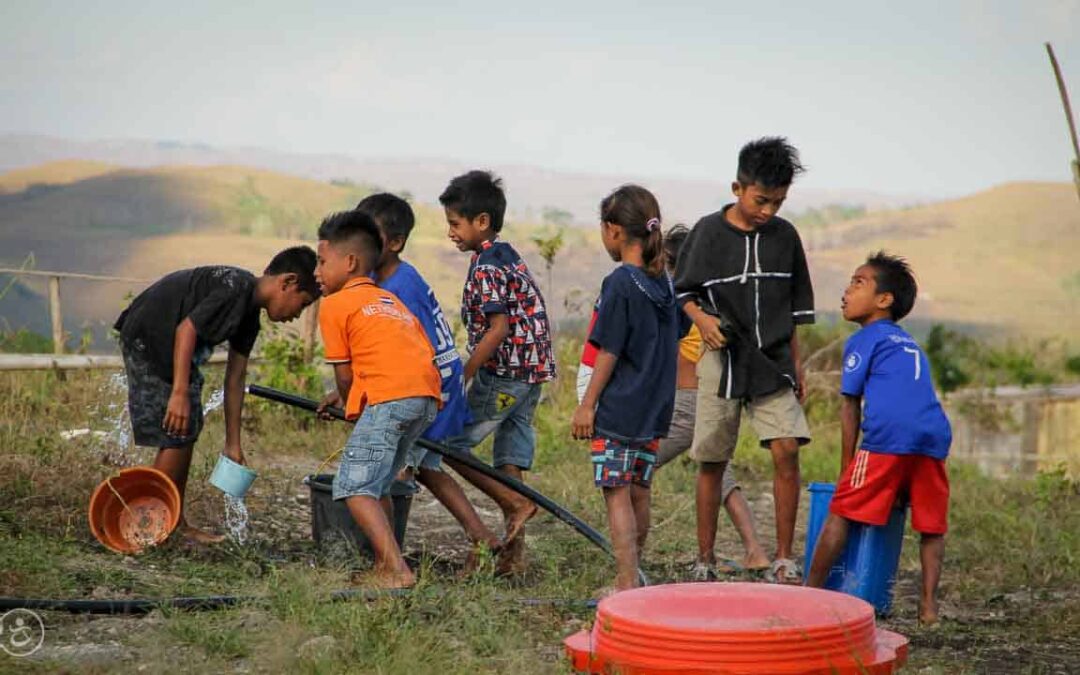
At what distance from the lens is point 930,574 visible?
5199 mm

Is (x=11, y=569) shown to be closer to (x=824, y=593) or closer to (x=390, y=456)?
(x=390, y=456)

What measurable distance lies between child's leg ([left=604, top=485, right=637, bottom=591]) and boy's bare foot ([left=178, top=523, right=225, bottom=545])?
5.51ft

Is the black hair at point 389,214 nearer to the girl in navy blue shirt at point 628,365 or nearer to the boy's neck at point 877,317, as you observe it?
the girl in navy blue shirt at point 628,365

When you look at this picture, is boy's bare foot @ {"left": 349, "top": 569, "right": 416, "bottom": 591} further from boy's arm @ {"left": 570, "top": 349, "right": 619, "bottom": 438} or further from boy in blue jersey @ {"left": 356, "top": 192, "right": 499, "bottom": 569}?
boy's arm @ {"left": 570, "top": 349, "right": 619, "bottom": 438}

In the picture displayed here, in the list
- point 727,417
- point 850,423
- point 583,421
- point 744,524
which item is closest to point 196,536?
point 583,421

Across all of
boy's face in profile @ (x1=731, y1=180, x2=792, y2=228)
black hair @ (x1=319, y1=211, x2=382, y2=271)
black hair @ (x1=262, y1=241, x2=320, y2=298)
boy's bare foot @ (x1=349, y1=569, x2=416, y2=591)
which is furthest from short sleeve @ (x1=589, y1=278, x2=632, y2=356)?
black hair @ (x1=262, y1=241, x2=320, y2=298)

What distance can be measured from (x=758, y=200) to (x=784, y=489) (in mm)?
1228

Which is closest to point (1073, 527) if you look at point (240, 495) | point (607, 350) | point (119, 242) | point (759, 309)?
point (759, 309)

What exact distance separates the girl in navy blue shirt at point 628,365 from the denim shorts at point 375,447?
625 millimetres

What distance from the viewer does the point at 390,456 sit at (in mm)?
4973

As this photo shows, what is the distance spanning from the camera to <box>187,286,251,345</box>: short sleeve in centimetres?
541

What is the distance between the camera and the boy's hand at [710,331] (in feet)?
18.7

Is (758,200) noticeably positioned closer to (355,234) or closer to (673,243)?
(673,243)
